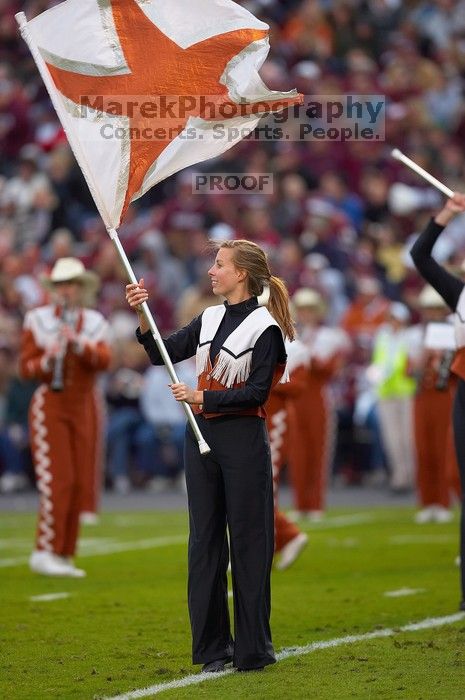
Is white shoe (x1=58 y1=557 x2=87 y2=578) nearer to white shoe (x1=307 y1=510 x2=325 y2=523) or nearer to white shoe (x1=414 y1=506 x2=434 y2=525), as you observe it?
white shoe (x1=307 y1=510 x2=325 y2=523)

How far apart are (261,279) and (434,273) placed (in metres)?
1.84

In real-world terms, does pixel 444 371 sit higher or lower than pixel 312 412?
higher

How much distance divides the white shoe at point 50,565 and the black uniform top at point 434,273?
13.2 ft

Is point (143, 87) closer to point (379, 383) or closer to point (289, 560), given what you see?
point (289, 560)

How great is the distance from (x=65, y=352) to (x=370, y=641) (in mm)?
4439

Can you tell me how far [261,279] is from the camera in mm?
7742

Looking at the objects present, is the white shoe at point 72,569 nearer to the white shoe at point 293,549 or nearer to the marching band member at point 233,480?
the white shoe at point 293,549

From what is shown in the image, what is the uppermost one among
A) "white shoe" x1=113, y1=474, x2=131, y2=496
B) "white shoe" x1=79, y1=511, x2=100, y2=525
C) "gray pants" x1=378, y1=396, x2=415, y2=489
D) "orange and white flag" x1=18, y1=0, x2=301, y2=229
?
"orange and white flag" x1=18, y1=0, x2=301, y2=229

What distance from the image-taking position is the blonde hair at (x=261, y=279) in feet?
25.2

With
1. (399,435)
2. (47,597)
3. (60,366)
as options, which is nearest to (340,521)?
(399,435)

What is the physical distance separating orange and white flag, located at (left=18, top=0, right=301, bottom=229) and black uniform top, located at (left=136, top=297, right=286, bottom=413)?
0.76 meters

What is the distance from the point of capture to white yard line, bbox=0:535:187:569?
13.2 metres

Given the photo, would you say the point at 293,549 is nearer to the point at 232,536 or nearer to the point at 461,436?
the point at 461,436

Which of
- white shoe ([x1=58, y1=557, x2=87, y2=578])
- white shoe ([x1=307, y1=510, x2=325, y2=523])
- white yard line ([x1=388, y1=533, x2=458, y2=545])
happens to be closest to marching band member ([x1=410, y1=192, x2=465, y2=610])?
white shoe ([x1=58, y1=557, x2=87, y2=578])
